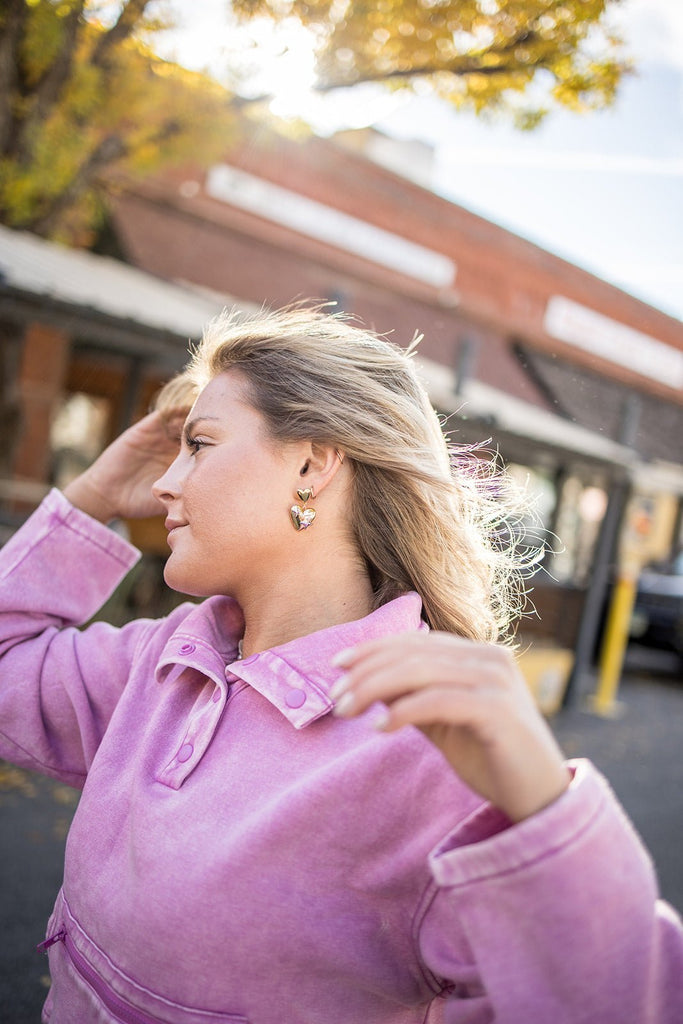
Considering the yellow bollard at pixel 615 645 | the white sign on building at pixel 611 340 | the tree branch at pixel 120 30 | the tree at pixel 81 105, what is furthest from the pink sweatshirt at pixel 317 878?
the white sign on building at pixel 611 340

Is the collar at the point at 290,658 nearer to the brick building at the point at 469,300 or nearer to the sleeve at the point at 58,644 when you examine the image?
the sleeve at the point at 58,644

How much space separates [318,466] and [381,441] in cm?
11

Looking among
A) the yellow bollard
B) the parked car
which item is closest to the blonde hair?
the yellow bollard

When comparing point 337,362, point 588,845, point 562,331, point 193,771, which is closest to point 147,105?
point 337,362

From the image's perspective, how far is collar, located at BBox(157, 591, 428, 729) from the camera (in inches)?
45.4

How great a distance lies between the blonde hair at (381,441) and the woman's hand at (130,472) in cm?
39

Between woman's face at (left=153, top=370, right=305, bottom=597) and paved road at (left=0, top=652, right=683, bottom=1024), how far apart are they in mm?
2030

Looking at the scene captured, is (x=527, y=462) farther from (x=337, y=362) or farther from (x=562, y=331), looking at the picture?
(x=337, y=362)

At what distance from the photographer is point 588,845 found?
790 mm

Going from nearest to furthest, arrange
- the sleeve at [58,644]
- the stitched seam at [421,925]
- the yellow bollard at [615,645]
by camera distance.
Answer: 1. the stitched seam at [421,925]
2. the sleeve at [58,644]
3. the yellow bollard at [615,645]

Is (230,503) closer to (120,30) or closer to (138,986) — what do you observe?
(138,986)

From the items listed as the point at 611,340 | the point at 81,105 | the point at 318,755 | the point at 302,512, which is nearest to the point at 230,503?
the point at 302,512

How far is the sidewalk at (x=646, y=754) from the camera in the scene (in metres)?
5.25

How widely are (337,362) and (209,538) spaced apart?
14.0 inches
